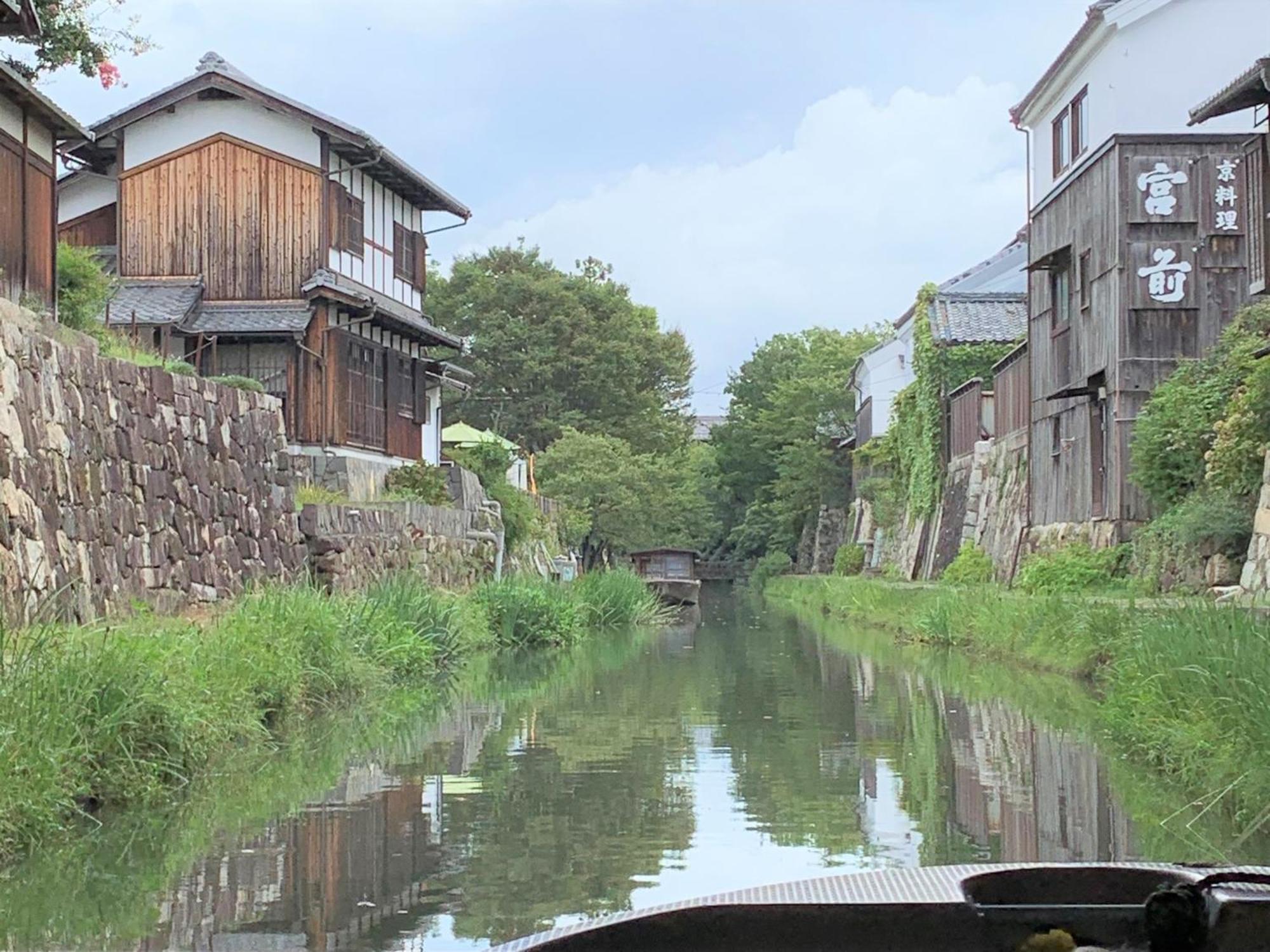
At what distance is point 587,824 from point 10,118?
1350 cm

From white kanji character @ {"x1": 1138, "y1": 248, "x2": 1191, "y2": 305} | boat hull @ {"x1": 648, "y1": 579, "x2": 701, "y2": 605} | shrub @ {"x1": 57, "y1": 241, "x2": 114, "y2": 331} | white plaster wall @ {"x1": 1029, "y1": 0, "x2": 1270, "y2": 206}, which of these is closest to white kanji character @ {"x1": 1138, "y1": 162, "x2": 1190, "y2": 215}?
white kanji character @ {"x1": 1138, "y1": 248, "x2": 1191, "y2": 305}

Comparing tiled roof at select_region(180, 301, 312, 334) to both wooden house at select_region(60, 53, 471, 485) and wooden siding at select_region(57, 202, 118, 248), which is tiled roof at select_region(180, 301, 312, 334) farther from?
wooden siding at select_region(57, 202, 118, 248)

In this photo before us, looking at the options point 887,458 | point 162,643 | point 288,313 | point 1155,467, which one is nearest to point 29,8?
point 162,643

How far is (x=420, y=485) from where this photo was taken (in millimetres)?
31047

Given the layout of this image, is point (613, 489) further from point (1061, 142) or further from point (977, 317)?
point (1061, 142)

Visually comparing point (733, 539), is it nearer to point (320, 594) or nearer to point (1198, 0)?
point (1198, 0)

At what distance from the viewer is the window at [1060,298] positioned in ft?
89.8

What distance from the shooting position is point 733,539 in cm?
7412

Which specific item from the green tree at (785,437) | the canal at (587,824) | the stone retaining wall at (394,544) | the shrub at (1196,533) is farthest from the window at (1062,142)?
the green tree at (785,437)

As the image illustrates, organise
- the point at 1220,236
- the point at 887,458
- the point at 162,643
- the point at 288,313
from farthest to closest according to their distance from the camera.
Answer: the point at 887,458 < the point at 288,313 < the point at 1220,236 < the point at 162,643

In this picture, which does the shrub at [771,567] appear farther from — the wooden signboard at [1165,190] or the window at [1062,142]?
the wooden signboard at [1165,190]

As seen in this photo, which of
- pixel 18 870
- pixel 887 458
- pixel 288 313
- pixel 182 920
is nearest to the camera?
pixel 182 920

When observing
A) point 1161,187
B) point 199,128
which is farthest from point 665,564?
point 1161,187

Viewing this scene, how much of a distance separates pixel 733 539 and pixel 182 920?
67705mm
